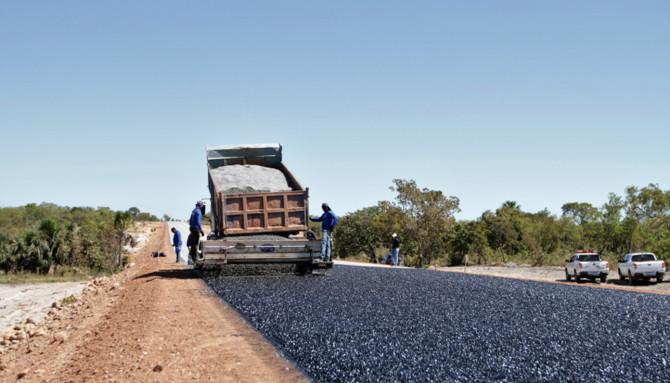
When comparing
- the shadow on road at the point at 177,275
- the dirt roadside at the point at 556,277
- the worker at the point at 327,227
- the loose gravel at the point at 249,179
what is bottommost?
the dirt roadside at the point at 556,277

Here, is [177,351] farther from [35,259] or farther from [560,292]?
[35,259]

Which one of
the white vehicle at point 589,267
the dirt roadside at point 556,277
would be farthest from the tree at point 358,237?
the white vehicle at point 589,267

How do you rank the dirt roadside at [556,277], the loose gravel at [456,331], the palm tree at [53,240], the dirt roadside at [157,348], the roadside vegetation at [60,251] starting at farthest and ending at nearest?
the palm tree at [53,240]
the roadside vegetation at [60,251]
the dirt roadside at [556,277]
the dirt roadside at [157,348]
the loose gravel at [456,331]

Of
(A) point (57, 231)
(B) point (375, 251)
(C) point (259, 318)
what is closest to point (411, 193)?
(B) point (375, 251)

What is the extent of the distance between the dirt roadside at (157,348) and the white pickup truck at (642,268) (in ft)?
70.1

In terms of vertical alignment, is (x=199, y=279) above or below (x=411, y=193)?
below

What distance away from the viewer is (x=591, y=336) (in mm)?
7684

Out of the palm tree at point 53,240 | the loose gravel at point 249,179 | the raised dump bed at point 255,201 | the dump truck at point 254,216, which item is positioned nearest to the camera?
the dump truck at point 254,216

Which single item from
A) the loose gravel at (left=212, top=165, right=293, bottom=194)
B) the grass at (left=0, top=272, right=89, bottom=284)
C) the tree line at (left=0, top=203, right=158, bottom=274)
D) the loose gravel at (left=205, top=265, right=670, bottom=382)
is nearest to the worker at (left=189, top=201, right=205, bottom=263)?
the loose gravel at (left=212, top=165, right=293, bottom=194)

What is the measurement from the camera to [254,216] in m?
14.4

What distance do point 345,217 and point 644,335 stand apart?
50.3 meters

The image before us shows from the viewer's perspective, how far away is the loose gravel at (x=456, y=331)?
19.1 feet

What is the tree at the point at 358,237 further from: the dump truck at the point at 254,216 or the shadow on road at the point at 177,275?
the dump truck at the point at 254,216

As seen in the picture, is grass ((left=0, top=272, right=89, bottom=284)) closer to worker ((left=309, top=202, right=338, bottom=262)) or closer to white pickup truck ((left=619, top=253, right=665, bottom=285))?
worker ((left=309, top=202, right=338, bottom=262))
